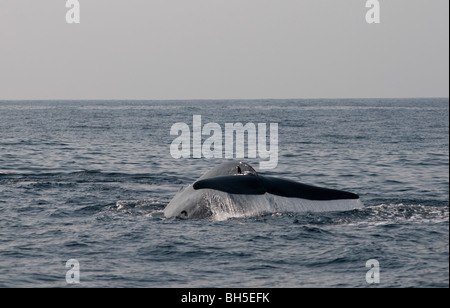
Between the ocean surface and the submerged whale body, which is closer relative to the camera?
the ocean surface

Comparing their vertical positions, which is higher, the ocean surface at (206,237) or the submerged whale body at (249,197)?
the submerged whale body at (249,197)

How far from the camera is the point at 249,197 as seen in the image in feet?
47.7

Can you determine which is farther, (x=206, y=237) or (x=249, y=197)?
(x=249, y=197)

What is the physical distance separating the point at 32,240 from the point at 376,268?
716 cm

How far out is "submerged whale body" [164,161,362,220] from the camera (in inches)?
569

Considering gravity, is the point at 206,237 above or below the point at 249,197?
below

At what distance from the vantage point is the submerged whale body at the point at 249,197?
569 inches

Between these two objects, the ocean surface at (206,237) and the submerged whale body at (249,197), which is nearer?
the ocean surface at (206,237)

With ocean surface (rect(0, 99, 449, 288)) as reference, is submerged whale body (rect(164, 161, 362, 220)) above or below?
above

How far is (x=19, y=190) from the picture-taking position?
21.2 metres

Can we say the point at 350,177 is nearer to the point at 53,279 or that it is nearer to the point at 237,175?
the point at 237,175

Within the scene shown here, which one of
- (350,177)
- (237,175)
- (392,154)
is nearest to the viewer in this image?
(237,175)

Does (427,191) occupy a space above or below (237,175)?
below
